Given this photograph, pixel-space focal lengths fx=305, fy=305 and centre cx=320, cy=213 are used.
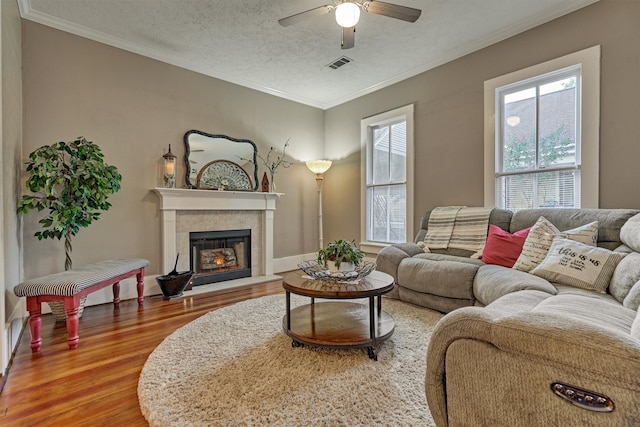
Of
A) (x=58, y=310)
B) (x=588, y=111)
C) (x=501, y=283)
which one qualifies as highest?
(x=588, y=111)

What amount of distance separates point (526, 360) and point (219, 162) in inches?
161

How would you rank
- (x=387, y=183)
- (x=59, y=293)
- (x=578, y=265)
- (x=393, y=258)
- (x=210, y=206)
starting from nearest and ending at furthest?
(x=578, y=265)
(x=59, y=293)
(x=393, y=258)
(x=210, y=206)
(x=387, y=183)

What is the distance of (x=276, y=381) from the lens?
1.73 meters

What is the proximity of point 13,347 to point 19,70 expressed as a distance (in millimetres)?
2391

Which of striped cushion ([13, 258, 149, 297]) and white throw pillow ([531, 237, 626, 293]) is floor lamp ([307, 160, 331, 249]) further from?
white throw pillow ([531, 237, 626, 293])

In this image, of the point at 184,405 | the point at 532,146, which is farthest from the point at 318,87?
→ the point at 184,405

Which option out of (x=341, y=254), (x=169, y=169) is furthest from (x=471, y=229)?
(x=169, y=169)

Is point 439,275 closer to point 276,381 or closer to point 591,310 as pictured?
point 591,310

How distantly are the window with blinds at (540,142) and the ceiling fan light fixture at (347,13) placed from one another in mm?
2031

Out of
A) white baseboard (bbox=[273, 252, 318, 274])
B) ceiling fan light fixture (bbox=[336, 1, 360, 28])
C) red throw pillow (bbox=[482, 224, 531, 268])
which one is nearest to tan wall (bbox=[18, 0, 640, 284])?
white baseboard (bbox=[273, 252, 318, 274])

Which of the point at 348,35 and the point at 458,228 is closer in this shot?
the point at 348,35

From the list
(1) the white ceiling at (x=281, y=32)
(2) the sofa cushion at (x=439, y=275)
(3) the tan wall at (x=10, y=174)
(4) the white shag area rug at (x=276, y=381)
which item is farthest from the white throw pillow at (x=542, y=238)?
(3) the tan wall at (x=10, y=174)

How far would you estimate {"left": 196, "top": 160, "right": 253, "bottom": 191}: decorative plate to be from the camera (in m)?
4.09

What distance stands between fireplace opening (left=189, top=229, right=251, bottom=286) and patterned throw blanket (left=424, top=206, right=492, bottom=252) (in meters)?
2.55
